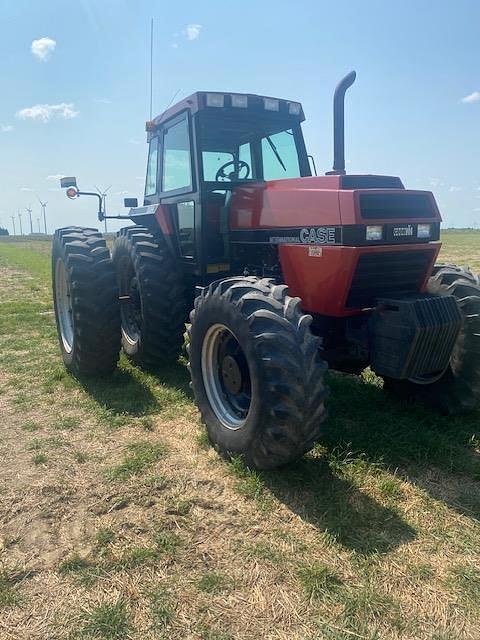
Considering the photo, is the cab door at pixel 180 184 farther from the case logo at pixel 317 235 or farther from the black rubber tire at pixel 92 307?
the case logo at pixel 317 235

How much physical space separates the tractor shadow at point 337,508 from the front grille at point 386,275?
130cm

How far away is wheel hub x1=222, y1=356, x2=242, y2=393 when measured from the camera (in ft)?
12.8

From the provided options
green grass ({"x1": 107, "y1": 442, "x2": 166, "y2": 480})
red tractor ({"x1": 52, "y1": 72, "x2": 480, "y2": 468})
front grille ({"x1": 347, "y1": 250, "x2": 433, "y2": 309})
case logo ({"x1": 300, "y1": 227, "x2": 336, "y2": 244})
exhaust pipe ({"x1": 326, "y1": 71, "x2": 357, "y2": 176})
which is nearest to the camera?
red tractor ({"x1": 52, "y1": 72, "x2": 480, "y2": 468})

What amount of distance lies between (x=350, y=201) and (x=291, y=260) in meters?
0.73

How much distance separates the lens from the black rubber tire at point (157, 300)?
17.8 ft

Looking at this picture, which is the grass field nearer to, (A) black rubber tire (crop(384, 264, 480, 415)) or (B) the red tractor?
(A) black rubber tire (crop(384, 264, 480, 415))

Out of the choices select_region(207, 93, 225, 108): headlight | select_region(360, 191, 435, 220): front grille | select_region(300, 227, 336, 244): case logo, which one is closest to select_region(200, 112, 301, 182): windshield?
select_region(207, 93, 225, 108): headlight

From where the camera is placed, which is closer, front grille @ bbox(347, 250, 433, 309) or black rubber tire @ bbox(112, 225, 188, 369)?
front grille @ bbox(347, 250, 433, 309)

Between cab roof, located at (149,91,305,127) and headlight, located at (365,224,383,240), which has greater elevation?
cab roof, located at (149,91,305,127)

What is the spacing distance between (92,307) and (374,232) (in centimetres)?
291

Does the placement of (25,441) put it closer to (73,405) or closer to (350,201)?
(73,405)

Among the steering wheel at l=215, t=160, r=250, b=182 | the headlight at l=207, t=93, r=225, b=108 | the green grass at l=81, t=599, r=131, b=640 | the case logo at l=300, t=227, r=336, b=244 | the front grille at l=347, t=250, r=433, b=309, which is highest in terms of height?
the headlight at l=207, t=93, r=225, b=108

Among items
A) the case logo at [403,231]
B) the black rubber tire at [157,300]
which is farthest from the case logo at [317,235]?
the black rubber tire at [157,300]

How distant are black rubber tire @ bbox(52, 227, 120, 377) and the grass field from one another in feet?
2.56
